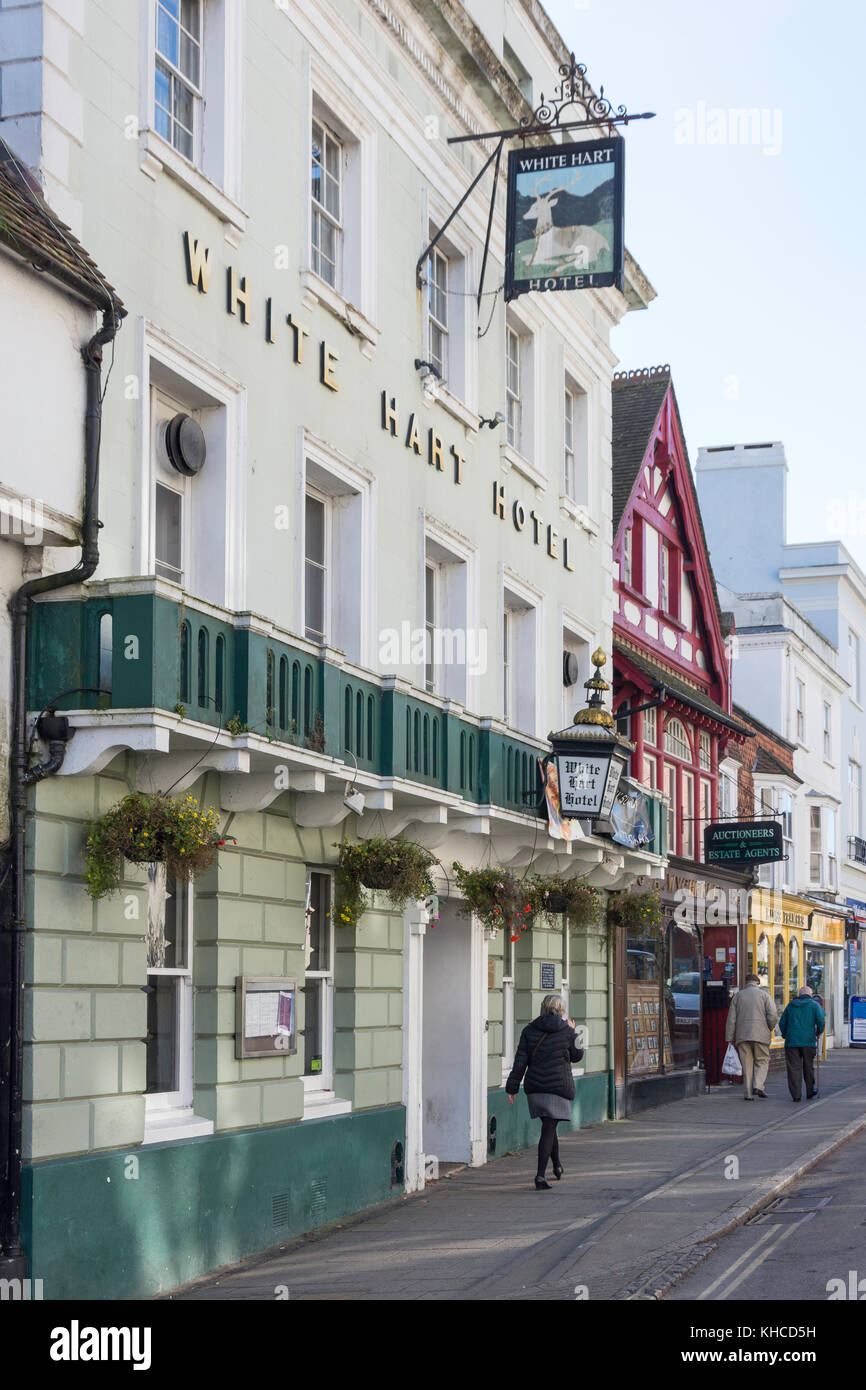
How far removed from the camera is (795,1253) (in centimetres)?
1160

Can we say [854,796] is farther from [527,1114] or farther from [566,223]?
[566,223]

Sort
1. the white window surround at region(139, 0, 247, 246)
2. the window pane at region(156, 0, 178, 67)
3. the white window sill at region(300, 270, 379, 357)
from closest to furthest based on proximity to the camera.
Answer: the window pane at region(156, 0, 178, 67), the white window surround at region(139, 0, 247, 246), the white window sill at region(300, 270, 379, 357)

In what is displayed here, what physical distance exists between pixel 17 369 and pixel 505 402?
9537 mm

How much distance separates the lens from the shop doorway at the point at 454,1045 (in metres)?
16.7

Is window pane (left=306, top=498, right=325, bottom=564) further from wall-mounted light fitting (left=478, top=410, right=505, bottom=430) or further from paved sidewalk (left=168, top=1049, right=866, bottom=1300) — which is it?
paved sidewalk (left=168, top=1049, right=866, bottom=1300)

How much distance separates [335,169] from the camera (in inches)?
568

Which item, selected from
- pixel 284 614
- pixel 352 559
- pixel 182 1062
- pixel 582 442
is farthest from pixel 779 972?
pixel 182 1062

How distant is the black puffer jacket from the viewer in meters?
14.8

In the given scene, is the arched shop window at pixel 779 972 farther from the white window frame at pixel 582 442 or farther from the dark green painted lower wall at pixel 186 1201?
the dark green painted lower wall at pixel 186 1201

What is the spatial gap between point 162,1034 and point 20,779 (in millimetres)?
2588

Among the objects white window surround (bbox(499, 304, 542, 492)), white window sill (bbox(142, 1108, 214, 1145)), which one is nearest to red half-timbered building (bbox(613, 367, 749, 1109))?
white window surround (bbox(499, 304, 542, 492))

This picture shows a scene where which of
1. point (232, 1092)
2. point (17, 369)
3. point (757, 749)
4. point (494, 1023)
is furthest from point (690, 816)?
point (17, 369)

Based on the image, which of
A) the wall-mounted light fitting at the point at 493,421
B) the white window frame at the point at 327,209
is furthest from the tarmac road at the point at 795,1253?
the white window frame at the point at 327,209

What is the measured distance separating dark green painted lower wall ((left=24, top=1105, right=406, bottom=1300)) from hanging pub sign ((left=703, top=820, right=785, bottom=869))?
14.1m
